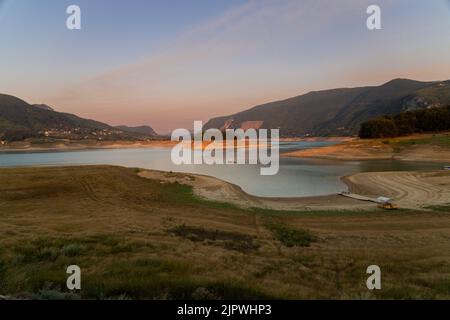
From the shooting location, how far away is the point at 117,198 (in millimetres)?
21203

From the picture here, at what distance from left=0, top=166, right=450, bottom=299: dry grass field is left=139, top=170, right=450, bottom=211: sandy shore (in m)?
2.08

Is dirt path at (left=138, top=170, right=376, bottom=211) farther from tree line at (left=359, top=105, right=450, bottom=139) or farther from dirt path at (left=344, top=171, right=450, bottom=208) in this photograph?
tree line at (left=359, top=105, right=450, bottom=139)

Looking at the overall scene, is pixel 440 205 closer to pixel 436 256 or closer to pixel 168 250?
pixel 436 256

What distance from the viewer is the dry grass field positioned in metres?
5.38

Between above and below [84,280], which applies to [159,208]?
below

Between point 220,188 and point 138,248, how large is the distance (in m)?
18.6

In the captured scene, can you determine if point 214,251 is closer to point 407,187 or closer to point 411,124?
point 407,187

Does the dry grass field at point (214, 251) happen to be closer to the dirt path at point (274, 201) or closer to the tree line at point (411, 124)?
the dirt path at point (274, 201)

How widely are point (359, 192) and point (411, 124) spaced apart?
6378 centimetres

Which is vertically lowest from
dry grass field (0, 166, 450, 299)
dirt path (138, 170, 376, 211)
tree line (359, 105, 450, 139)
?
dirt path (138, 170, 376, 211)

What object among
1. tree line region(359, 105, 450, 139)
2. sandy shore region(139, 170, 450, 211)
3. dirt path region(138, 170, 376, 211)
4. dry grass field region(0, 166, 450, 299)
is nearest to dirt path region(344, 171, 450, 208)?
sandy shore region(139, 170, 450, 211)

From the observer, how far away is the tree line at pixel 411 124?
74125 millimetres

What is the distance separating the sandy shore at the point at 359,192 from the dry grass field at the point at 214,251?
2.08m
